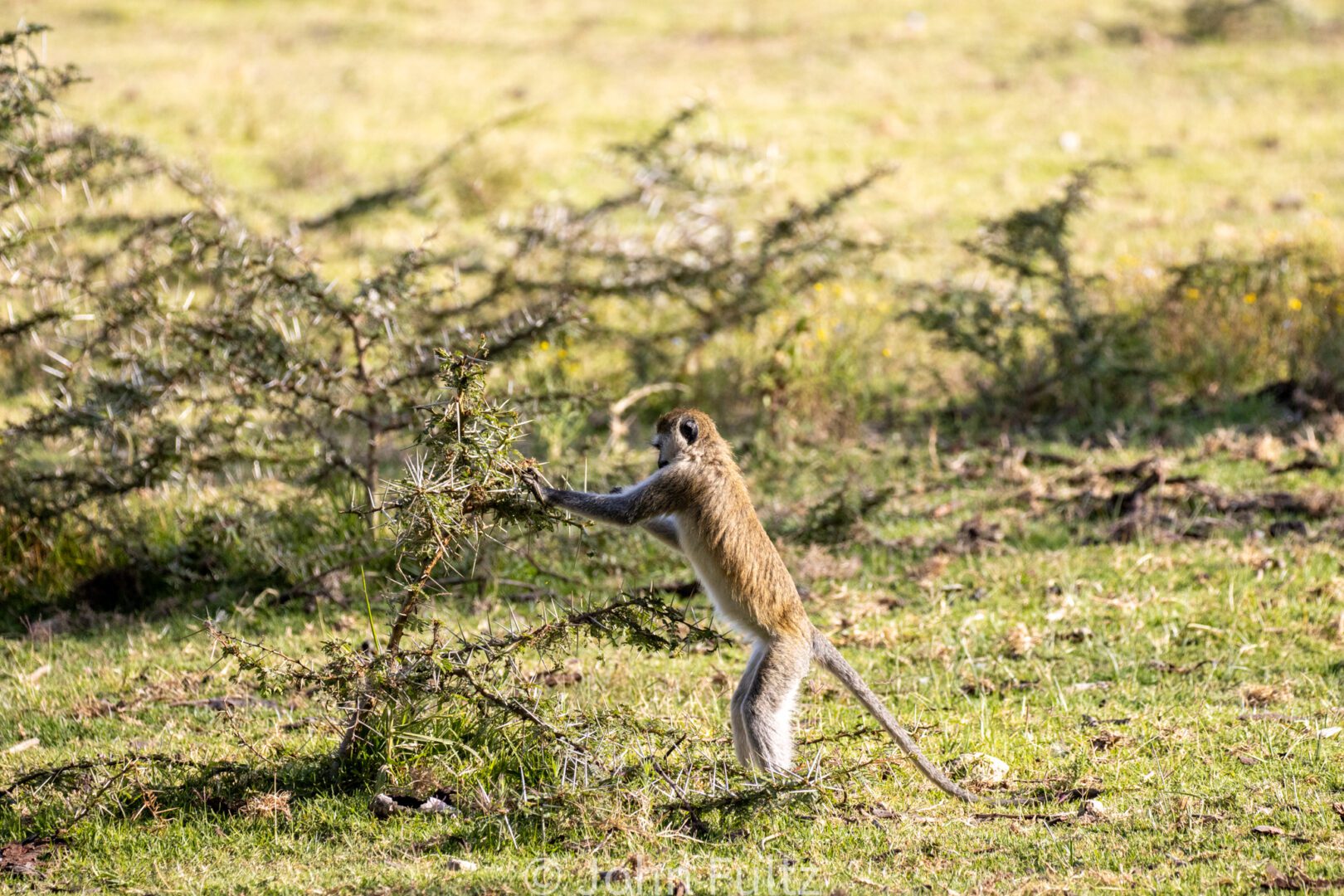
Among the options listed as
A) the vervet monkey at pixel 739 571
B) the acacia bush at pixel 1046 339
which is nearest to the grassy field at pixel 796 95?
the acacia bush at pixel 1046 339

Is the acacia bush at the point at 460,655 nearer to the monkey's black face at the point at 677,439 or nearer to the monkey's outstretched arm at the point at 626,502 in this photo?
the monkey's outstretched arm at the point at 626,502

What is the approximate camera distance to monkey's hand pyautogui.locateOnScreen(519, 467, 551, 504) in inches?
211

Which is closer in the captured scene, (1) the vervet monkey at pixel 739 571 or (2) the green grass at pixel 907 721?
(2) the green grass at pixel 907 721

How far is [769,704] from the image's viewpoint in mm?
5480

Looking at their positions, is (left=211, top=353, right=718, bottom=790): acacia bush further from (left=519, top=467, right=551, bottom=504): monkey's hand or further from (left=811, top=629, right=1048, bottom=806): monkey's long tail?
(left=811, top=629, right=1048, bottom=806): monkey's long tail

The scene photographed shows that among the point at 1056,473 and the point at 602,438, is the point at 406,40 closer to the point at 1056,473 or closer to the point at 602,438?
the point at 602,438

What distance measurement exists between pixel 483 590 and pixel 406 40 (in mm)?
23785

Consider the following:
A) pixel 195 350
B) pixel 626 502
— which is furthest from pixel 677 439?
pixel 195 350

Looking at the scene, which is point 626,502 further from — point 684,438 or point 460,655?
point 460,655

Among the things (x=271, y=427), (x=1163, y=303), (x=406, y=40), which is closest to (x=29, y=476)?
(x=271, y=427)

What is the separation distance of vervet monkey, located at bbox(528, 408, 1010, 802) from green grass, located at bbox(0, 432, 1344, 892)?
23 cm

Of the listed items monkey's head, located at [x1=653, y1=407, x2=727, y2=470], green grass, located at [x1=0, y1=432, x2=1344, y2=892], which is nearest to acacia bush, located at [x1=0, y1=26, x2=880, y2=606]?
green grass, located at [x1=0, y1=432, x2=1344, y2=892]

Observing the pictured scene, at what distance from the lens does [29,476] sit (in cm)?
833

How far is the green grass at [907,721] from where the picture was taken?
4.86m
